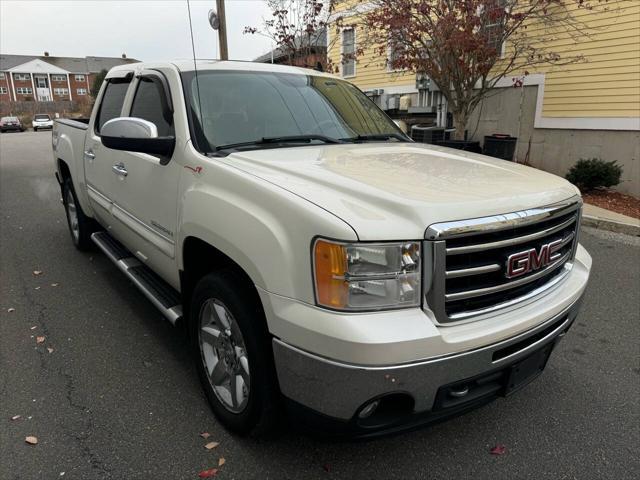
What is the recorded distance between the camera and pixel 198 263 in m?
2.76

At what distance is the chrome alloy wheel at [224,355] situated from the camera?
2361mm

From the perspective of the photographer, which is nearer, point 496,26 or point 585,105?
point 496,26

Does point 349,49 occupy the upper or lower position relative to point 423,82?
upper

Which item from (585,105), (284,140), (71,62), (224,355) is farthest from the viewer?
(71,62)

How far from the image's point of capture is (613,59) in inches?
384

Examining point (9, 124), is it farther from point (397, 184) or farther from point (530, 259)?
point (530, 259)

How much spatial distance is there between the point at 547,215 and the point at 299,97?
1.88 meters

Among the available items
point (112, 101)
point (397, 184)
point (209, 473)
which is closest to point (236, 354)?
point (209, 473)

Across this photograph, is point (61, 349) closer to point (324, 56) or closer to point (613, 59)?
point (613, 59)

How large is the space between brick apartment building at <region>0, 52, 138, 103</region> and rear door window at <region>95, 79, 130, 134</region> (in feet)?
265

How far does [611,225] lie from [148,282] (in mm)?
6467

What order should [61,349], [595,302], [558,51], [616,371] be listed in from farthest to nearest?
[558,51]
[595,302]
[61,349]
[616,371]

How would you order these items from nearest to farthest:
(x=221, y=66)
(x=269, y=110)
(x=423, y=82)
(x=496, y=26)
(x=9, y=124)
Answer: (x=269, y=110), (x=221, y=66), (x=496, y=26), (x=423, y=82), (x=9, y=124)

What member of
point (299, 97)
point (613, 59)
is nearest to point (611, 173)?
point (613, 59)
